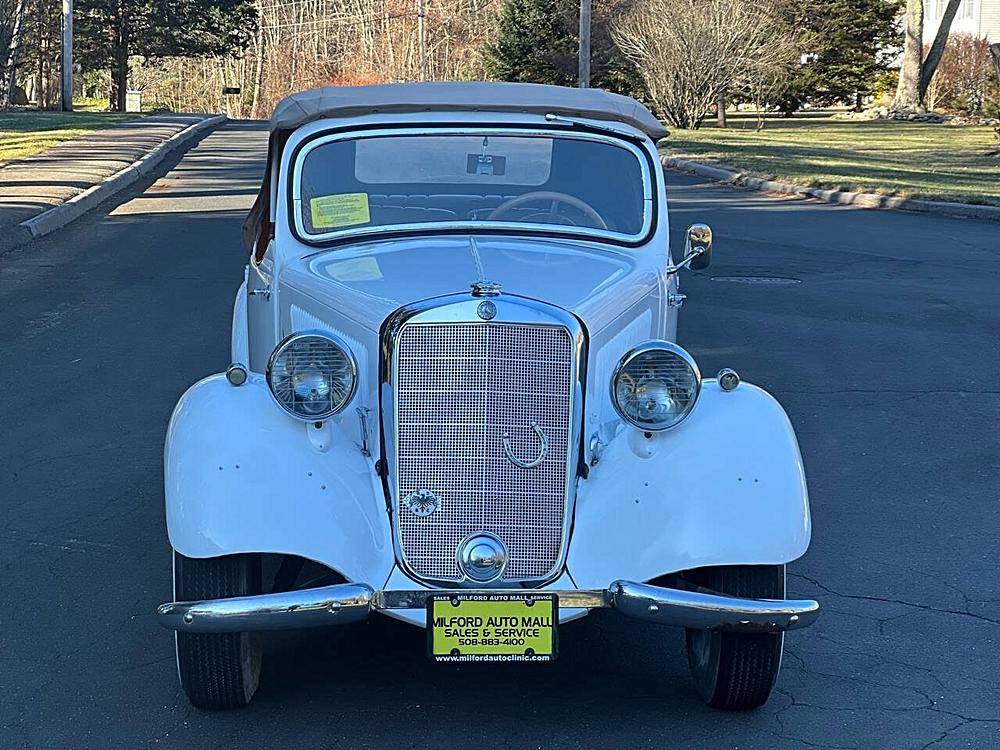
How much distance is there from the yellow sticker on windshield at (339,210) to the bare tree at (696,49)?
116 feet

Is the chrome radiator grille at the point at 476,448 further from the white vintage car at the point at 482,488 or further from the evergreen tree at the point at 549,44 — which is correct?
the evergreen tree at the point at 549,44

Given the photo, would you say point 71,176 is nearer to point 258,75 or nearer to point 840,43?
point 840,43

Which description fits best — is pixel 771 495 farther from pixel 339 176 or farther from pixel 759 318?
pixel 759 318

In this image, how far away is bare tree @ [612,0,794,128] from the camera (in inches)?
1558

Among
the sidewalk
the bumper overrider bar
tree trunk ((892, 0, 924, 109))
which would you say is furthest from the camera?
tree trunk ((892, 0, 924, 109))

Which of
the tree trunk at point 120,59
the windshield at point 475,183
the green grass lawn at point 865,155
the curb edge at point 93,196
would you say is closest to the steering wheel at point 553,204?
the windshield at point 475,183

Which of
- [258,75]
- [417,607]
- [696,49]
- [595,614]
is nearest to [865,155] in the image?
[696,49]

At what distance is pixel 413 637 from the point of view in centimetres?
501

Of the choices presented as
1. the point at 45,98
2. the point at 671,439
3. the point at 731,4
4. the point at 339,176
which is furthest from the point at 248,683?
the point at 45,98

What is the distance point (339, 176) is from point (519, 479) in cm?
190

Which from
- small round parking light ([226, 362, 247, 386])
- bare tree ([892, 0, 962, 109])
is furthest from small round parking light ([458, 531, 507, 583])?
bare tree ([892, 0, 962, 109])

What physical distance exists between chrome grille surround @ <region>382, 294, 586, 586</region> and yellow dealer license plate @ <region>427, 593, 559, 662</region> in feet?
0.56

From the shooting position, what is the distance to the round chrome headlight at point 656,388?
14.1ft

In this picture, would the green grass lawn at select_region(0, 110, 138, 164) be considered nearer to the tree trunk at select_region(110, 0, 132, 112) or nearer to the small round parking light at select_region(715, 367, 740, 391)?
the tree trunk at select_region(110, 0, 132, 112)
